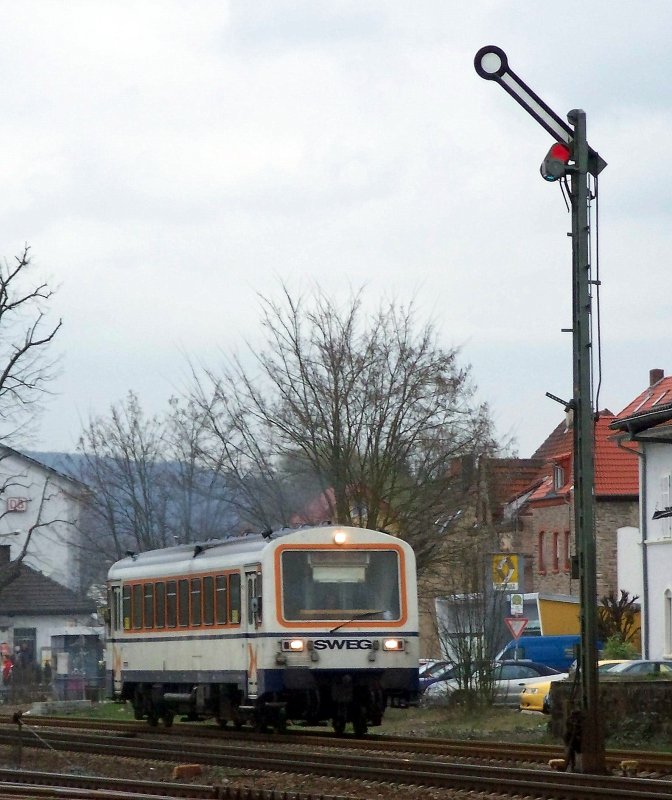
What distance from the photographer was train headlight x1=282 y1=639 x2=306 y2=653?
73.8 feet

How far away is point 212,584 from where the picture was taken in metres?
24.7

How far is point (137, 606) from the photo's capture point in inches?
1104

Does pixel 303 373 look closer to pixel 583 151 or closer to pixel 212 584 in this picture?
pixel 212 584

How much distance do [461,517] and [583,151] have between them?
958 inches

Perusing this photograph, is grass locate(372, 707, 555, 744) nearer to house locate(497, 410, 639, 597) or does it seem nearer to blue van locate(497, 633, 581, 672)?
blue van locate(497, 633, 581, 672)

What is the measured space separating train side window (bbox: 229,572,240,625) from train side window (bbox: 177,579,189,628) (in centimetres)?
184

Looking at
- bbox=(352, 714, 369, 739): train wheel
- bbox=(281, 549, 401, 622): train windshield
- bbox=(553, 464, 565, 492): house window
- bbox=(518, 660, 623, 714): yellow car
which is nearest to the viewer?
bbox=(281, 549, 401, 622): train windshield

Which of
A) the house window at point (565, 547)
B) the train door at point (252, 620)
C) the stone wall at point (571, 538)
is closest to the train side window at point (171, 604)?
the train door at point (252, 620)

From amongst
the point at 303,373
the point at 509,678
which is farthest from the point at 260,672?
the point at 303,373

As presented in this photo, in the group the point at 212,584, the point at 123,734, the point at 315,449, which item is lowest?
the point at 123,734

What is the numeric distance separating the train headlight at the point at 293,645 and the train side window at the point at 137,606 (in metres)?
5.94

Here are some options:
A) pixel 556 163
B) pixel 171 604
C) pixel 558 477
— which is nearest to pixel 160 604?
pixel 171 604

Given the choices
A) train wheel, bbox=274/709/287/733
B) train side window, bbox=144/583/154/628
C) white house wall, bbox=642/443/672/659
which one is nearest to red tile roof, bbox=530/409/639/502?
white house wall, bbox=642/443/672/659

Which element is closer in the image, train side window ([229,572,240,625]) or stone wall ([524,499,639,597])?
train side window ([229,572,240,625])
